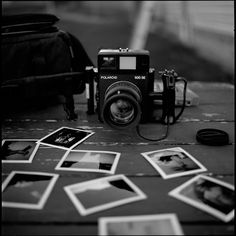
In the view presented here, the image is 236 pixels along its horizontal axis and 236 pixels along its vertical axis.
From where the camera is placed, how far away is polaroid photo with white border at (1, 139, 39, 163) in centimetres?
91

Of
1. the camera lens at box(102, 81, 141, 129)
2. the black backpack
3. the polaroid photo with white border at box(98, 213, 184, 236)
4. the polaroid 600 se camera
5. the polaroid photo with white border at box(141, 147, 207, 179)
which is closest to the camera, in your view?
the polaroid photo with white border at box(98, 213, 184, 236)

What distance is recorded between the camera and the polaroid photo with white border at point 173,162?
84 centimetres

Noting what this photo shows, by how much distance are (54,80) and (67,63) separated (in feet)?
0.32

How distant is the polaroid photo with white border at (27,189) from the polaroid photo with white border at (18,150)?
9cm

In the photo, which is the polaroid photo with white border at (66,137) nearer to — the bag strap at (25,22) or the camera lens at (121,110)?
the camera lens at (121,110)

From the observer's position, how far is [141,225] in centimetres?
64

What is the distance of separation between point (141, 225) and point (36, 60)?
830 millimetres

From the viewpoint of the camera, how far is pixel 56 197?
726mm

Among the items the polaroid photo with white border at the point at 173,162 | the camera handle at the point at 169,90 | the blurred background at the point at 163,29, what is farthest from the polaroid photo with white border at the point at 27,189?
the blurred background at the point at 163,29

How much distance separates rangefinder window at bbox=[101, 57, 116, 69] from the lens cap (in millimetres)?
382

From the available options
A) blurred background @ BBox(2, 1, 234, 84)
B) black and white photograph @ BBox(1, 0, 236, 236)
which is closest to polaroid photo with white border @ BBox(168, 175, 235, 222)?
black and white photograph @ BBox(1, 0, 236, 236)

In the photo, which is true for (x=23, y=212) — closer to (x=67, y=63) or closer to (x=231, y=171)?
(x=231, y=171)

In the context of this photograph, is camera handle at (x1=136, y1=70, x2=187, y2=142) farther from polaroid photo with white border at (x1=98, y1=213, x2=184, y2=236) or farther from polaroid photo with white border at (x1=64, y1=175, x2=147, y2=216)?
polaroid photo with white border at (x1=98, y1=213, x2=184, y2=236)

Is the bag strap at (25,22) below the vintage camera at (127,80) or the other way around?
the other way around
